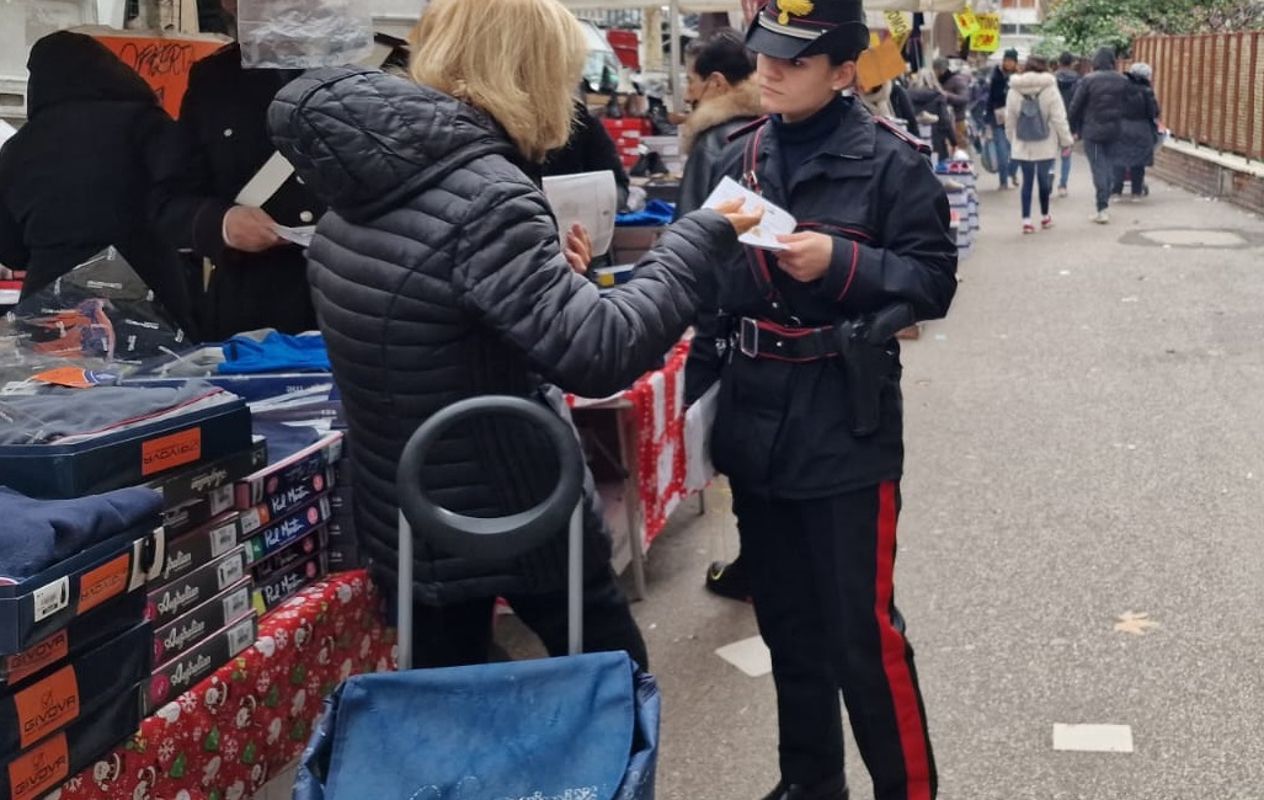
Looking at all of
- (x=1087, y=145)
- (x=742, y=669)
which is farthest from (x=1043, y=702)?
(x=1087, y=145)

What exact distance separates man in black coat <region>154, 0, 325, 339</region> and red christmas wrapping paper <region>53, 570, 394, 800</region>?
1102 millimetres

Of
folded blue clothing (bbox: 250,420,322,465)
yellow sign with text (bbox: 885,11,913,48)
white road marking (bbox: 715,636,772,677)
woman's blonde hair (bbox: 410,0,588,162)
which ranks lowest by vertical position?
white road marking (bbox: 715,636,772,677)

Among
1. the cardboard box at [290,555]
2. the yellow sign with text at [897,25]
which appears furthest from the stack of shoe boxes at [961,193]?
the cardboard box at [290,555]

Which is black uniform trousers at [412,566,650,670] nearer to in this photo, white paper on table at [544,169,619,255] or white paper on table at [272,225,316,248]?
white paper on table at [544,169,619,255]

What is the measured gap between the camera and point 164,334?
12.5 feet

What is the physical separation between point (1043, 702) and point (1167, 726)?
0.36m

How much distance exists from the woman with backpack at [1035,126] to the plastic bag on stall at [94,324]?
12912mm

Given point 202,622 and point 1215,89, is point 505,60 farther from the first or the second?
point 1215,89

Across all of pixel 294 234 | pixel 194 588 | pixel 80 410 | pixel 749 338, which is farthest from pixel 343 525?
pixel 749 338

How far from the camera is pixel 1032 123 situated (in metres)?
15.3

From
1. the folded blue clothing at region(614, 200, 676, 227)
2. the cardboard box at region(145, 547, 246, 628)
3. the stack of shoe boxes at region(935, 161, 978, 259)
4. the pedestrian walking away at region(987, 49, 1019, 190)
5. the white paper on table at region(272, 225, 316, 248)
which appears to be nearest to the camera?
the cardboard box at region(145, 547, 246, 628)

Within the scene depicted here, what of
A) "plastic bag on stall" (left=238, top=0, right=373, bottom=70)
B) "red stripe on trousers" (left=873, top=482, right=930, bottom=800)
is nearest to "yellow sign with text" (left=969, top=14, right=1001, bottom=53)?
"plastic bag on stall" (left=238, top=0, right=373, bottom=70)

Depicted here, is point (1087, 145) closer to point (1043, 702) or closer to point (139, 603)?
point (1043, 702)

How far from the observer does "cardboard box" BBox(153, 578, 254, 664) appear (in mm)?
2658
